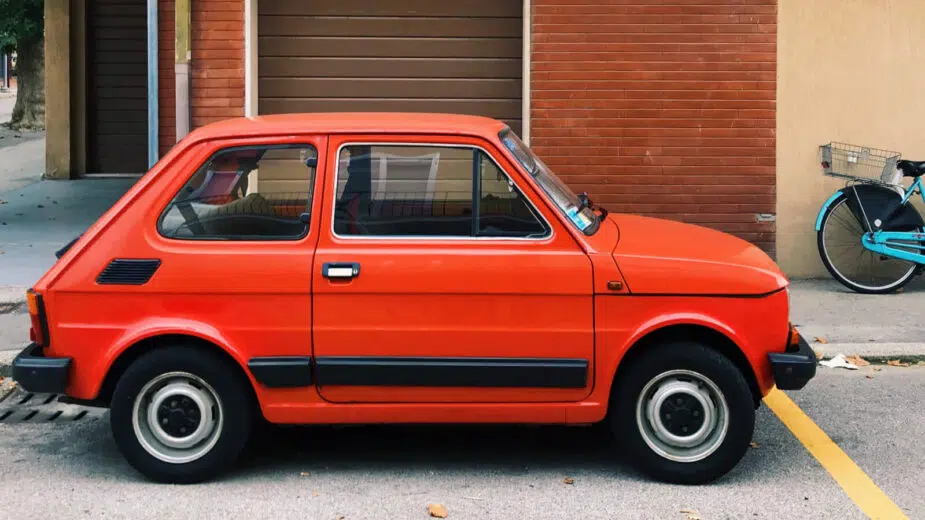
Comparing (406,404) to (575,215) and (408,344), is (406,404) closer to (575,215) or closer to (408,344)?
(408,344)

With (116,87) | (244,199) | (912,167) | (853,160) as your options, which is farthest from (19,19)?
(244,199)

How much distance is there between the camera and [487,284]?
5527 millimetres

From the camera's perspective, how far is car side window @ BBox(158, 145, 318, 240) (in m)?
5.65

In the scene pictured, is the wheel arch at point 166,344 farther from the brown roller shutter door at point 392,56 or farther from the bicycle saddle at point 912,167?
the bicycle saddle at point 912,167

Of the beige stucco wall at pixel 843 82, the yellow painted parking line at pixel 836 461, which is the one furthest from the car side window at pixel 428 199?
the beige stucco wall at pixel 843 82

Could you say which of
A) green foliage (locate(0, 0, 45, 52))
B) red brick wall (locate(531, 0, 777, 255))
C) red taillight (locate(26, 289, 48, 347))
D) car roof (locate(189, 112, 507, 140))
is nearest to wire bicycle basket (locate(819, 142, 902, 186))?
red brick wall (locate(531, 0, 777, 255))

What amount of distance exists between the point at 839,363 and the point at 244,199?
14.4 feet

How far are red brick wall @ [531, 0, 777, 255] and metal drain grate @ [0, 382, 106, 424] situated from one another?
5212 millimetres

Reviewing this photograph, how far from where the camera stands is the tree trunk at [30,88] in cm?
2622

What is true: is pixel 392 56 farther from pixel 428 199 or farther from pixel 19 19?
pixel 19 19

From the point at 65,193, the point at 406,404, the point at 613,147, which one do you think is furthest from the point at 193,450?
the point at 65,193

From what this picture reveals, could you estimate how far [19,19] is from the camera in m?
23.8

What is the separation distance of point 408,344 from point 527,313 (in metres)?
0.54

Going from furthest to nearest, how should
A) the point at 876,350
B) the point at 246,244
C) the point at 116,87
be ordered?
the point at 116,87 → the point at 876,350 → the point at 246,244
